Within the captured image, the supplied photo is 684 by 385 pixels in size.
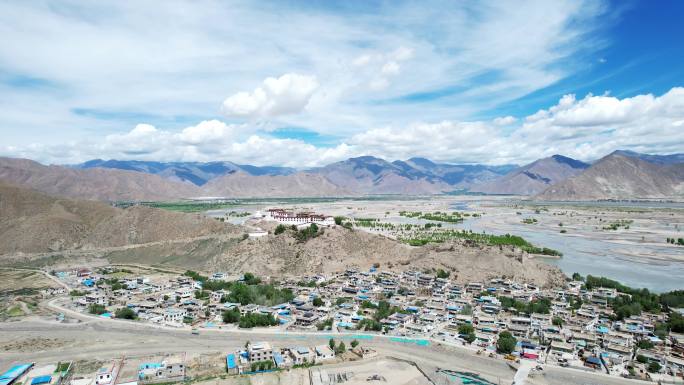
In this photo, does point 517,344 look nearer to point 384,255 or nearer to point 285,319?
point 285,319

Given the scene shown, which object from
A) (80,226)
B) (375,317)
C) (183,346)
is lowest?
(183,346)

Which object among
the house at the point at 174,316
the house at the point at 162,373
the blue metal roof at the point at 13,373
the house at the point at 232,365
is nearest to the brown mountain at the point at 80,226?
the house at the point at 174,316

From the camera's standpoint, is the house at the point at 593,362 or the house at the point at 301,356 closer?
the house at the point at 593,362

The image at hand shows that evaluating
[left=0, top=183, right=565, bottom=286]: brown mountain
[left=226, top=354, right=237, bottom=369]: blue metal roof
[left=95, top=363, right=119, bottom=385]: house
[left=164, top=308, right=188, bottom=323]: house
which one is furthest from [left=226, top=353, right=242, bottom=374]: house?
[left=0, top=183, right=565, bottom=286]: brown mountain

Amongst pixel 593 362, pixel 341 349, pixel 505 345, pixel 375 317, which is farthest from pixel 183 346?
pixel 593 362

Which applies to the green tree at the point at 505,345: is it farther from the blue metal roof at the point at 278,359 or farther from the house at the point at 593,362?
the blue metal roof at the point at 278,359

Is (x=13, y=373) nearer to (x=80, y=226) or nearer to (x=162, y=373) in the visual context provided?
(x=162, y=373)
